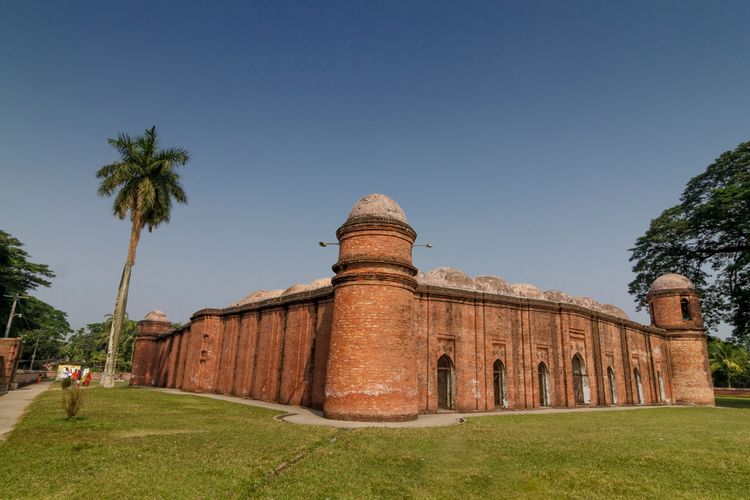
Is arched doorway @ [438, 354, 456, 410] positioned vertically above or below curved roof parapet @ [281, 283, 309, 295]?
below

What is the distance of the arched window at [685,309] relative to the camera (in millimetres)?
30297

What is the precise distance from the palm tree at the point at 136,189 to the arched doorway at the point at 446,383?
1972cm

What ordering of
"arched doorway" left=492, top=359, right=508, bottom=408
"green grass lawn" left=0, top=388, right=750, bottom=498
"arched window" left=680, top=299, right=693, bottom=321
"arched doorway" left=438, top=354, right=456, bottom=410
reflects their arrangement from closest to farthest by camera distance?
"green grass lawn" left=0, top=388, right=750, bottom=498 < "arched doorway" left=438, top=354, right=456, bottom=410 < "arched doorway" left=492, top=359, right=508, bottom=408 < "arched window" left=680, top=299, right=693, bottom=321

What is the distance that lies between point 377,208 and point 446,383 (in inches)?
326

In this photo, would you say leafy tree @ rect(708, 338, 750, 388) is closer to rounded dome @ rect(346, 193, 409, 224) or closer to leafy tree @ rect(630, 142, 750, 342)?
leafy tree @ rect(630, 142, 750, 342)

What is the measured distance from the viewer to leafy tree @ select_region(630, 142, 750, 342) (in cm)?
2916

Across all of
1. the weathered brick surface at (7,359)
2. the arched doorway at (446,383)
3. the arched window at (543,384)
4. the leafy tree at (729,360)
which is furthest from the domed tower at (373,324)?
the leafy tree at (729,360)

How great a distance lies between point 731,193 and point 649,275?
8.90m

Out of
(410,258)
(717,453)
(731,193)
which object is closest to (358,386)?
(410,258)

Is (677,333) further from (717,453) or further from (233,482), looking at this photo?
(233,482)

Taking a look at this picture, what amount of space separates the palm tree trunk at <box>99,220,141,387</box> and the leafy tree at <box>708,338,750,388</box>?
59.4 metres

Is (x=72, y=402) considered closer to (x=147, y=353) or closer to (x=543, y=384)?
(x=543, y=384)

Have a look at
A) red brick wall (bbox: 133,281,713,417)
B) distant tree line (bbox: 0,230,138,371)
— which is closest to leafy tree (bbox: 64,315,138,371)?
distant tree line (bbox: 0,230,138,371)

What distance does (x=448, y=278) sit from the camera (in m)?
21.9
